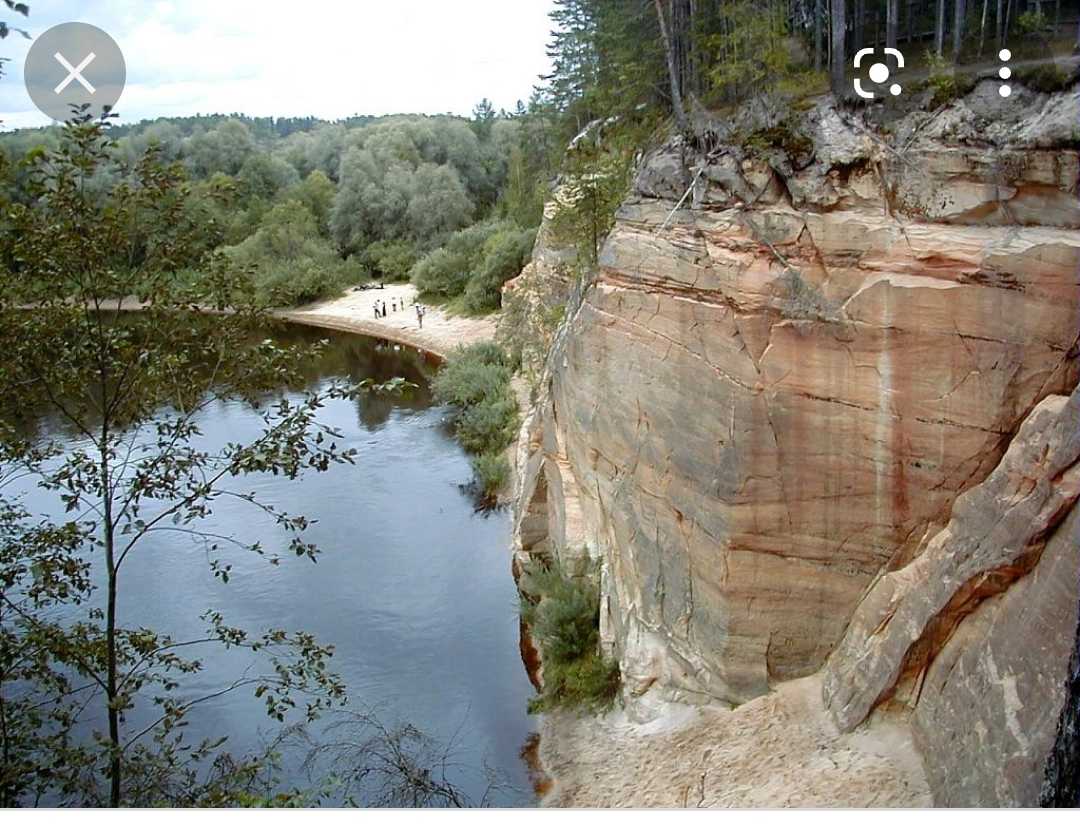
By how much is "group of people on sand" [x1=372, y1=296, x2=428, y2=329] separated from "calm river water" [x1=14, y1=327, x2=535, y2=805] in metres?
10.1

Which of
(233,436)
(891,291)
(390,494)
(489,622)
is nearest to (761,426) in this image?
(891,291)

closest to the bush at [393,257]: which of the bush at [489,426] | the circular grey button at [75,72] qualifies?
the bush at [489,426]

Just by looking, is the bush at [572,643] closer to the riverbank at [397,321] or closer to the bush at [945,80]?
the bush at [945,80]

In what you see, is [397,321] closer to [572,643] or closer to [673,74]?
[572,643]

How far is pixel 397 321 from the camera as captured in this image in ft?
80.8

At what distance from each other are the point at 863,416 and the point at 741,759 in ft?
7.21

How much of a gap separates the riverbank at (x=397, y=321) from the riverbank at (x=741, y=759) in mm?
13904

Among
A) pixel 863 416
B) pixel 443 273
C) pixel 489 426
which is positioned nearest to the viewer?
pixel 863 416

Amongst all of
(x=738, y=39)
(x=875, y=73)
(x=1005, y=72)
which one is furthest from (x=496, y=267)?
(x=1005, y=72)

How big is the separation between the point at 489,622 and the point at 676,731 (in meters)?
3.38

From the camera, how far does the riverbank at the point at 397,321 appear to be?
868 inches

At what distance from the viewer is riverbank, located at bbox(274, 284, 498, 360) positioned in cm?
2205

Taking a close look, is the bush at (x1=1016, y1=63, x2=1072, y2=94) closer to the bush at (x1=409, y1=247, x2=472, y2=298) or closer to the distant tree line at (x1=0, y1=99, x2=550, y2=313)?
the distant tree line at (x1=0, y1=99, x2=550, y2=313)

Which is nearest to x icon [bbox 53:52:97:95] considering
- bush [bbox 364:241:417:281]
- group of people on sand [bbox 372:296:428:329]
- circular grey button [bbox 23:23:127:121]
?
circular grey button [bbox 23:23:127:121]
